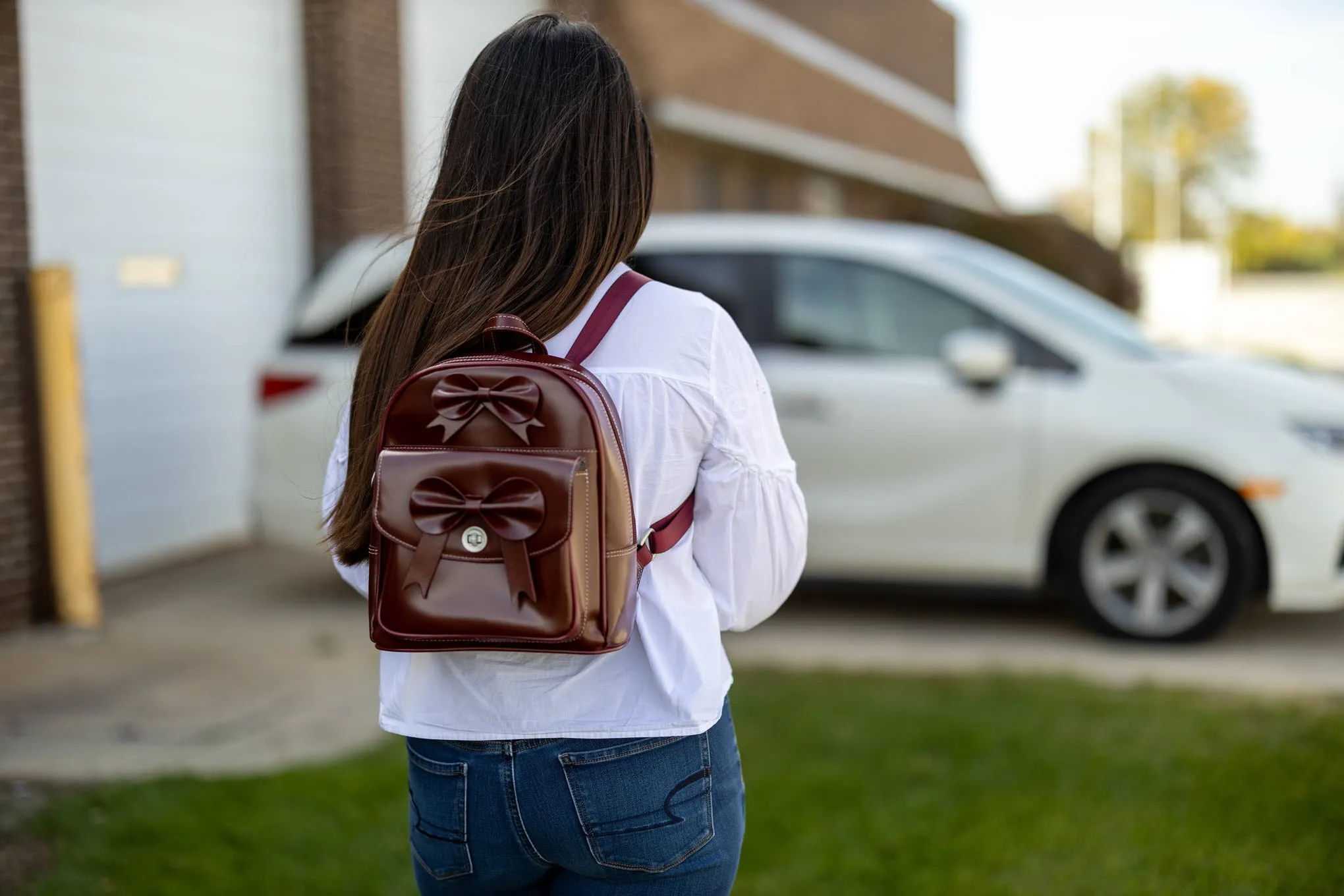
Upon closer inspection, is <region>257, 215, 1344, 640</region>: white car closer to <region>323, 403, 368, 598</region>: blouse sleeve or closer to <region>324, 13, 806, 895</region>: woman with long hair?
<region>323, 403, 368, 598</region>: blouse sleeve

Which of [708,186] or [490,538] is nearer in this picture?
[490,538]

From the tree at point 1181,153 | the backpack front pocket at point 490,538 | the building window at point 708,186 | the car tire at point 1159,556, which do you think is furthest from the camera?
the tree at point 1181,153

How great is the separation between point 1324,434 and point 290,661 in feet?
13.8

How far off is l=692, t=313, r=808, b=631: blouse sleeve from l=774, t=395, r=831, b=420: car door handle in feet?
13.9

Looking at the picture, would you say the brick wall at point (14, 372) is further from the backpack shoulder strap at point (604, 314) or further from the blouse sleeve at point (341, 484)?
the backpack shoulder strap at point (604, 314)

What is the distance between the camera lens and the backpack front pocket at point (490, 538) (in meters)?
1.66

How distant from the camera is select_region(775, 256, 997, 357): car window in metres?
6.25

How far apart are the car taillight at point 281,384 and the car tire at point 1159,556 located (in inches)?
134

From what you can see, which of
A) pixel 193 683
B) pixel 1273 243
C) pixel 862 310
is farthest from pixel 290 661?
pixel 1273 243

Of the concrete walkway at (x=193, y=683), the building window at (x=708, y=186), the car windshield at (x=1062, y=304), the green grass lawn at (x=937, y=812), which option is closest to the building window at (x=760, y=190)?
the building window at (x=708, y=186)

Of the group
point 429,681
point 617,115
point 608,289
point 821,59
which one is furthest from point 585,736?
point 821,59

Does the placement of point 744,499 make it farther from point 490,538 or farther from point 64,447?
point 64,447

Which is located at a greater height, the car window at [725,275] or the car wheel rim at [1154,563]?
the car window at [725,275]

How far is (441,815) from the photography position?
184 cm
